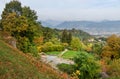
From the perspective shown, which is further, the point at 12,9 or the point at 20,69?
the point at 12,9

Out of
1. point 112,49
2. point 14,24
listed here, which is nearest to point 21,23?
point 14,24

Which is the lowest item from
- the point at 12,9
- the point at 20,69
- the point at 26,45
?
the point at 26,45

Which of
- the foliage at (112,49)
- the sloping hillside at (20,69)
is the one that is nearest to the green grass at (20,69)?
the sloping hillside at (20,69)

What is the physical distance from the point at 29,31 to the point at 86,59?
9618 mm

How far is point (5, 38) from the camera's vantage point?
98.8 feet

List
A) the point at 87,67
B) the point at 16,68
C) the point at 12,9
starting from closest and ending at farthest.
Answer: the point at 16,68, the point at 87,67, the point at 12,9

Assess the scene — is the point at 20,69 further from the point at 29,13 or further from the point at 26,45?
the point at 29,13

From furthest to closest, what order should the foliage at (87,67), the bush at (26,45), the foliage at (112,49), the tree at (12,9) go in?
1. the foliage at (112,49)
2. the tree at (12,9)
3. the bush at (26,45)
4. the foliage at (87,67)

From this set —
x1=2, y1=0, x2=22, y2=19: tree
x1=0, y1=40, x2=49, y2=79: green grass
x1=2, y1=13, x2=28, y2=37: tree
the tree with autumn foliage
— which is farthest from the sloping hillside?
x1=2, y1=0, x2=22, y2=19: tree

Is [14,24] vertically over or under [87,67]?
over

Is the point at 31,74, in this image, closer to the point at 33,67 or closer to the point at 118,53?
the point at 33,67

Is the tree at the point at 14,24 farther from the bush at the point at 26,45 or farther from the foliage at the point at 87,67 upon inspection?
the foliage at the point at 87,67

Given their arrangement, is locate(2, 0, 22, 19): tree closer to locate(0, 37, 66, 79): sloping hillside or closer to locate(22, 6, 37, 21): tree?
locate(22, 6, 37, 21): tree

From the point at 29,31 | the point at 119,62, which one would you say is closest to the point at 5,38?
the point at 29,31
